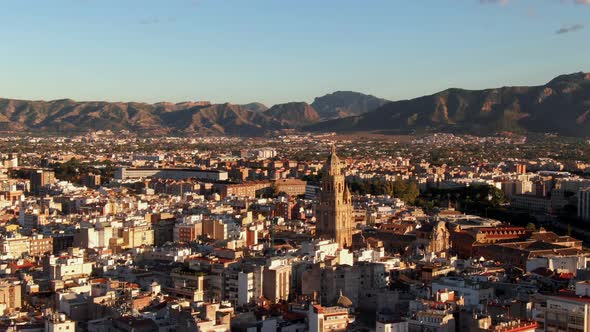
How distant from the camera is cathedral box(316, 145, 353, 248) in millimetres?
34844

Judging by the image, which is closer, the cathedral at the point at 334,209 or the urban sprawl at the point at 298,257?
the urban sprawl at the point at 298,257

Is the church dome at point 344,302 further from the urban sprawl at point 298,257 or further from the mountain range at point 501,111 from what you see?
the mountain range at point 501,111

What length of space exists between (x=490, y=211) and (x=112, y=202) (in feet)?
63.4

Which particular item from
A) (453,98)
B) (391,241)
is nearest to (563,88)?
(453,98)

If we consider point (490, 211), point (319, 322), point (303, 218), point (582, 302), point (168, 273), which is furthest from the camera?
point (490, 211)

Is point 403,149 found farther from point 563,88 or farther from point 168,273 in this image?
point 168,273

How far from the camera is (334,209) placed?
3491 cm

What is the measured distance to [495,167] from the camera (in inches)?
3282

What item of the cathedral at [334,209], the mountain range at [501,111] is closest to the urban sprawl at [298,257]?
the cathedral at [334,209]

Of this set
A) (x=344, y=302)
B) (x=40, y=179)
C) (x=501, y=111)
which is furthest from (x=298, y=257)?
(x=501, y=111)

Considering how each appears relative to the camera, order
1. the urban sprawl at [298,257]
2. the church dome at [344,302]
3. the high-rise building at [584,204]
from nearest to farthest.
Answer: the urban sprawl at [298,257]
the church dome at [344,302]
the high-rise building at [584,204]

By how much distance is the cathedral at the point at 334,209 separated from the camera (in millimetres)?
34844

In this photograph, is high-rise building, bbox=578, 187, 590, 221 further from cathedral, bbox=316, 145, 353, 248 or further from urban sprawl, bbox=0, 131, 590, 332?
cathedral, bbox=316, 145, 353, 248

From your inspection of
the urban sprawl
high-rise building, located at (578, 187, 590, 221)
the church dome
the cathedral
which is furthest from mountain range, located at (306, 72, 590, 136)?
the church dome
